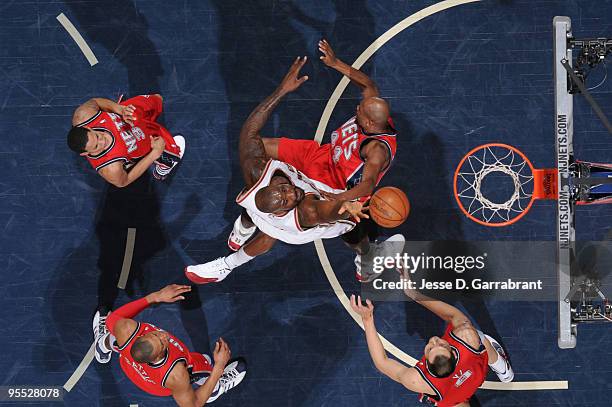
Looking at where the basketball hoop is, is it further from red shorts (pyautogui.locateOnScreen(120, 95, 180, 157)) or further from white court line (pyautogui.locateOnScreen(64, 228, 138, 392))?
white court line (pyautogui.locateOnScreen(64, 228, 138, 392))

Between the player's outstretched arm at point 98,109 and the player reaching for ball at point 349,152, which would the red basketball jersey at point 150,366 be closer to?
the player reaching for ball at point 349,152

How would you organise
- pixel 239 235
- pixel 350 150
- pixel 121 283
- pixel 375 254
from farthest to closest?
pixel 121 283 → pixel 375 254 → pixel 239 235 → pixel 350 150

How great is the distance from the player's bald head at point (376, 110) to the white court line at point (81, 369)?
15.0 feet

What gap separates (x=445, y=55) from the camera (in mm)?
8047

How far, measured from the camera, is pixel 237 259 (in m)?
7.63

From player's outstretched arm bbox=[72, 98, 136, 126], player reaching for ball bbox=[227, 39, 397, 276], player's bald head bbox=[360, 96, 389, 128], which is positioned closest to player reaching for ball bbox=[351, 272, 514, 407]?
player reaching for ball bbox=[227, 39, 397, 276]

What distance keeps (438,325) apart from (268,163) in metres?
3.21

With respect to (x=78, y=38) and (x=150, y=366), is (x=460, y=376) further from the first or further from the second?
(x=78, y=38)

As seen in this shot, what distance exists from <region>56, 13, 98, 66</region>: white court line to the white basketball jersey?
130 inches

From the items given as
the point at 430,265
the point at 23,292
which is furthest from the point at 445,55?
the point at 23,292

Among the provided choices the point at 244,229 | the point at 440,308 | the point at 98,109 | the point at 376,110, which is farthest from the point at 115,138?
the point at 440,308

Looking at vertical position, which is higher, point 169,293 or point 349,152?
point 349,152

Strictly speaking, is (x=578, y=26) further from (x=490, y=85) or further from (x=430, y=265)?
(x=430, y=265)

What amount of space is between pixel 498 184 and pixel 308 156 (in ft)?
8.17
